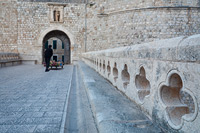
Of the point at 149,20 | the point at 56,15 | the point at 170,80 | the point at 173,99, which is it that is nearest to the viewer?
the point at 170,80

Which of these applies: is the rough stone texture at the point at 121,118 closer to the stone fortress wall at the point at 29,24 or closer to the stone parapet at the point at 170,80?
the stone parapet at the point at 170,80

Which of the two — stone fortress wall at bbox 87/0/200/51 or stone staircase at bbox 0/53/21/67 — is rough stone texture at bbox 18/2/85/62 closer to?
stone staircase at bbox 0/53/21/67

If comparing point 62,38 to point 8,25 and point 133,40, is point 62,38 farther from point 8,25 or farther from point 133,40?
point 133,40

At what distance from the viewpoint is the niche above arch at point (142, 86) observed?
2.17 m

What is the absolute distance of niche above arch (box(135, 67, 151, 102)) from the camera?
7.11ft

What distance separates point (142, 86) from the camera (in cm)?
227

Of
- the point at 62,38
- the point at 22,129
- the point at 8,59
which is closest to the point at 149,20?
the point at 62,38

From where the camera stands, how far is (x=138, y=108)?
2.15m

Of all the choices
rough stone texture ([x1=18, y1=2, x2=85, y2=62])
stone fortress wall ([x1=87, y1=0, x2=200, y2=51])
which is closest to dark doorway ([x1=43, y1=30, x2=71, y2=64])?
rough stone texture ([x1=18, y1=2, x2=85, y2=62])

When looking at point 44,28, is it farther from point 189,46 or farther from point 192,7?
point 189,46

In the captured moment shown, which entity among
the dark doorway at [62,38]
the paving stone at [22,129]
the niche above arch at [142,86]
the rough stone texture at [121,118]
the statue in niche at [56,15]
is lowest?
the paving stone at [22,129]

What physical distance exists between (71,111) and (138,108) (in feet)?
3.32

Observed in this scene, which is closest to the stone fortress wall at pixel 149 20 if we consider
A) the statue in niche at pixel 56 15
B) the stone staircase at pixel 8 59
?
the statue in niche at pixel 56 15

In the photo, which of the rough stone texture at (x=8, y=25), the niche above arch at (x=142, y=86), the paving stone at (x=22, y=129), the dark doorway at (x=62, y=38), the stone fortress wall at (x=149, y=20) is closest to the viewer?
the paving stone at (x=22, y=129)
